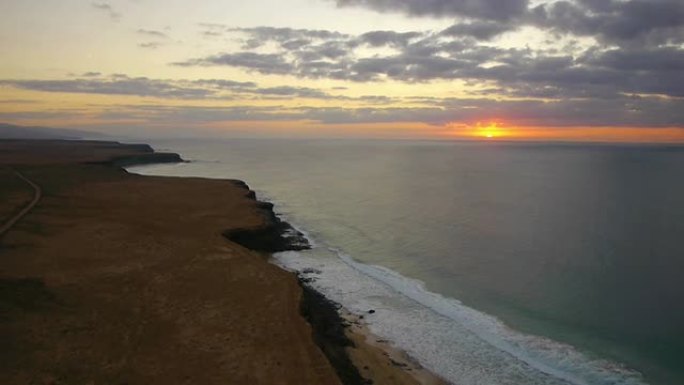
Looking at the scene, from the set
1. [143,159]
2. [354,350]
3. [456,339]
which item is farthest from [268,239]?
[143,159]

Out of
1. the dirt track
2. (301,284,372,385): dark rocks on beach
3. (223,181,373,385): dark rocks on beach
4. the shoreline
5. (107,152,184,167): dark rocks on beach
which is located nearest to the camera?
(301,284,372,385): dark rocks on beach

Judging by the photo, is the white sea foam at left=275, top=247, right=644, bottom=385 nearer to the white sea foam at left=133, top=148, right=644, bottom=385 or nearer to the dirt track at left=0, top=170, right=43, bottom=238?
the white sea foam at left=133, top=148, right=644, bottom=385

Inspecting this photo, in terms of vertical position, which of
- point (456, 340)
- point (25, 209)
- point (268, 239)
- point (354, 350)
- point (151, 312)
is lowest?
point (456, 340)

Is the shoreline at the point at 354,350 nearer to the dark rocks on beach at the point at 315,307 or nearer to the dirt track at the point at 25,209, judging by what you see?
the dark rocks on beach at the point at 315,307

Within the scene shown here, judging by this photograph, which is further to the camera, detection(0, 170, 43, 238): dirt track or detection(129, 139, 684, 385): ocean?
detection(0, 170, 43, 238): dirt track

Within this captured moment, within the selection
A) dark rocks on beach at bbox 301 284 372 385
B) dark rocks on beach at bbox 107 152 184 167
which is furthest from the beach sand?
dark rocks on beach at bbox 107 152 184 167

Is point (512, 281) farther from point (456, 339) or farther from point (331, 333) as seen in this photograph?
point (331, 333)

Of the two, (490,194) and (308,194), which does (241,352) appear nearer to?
(308,194)
